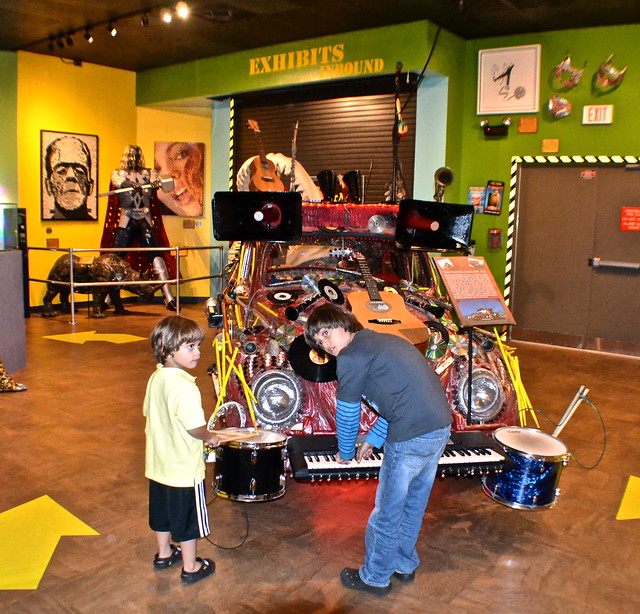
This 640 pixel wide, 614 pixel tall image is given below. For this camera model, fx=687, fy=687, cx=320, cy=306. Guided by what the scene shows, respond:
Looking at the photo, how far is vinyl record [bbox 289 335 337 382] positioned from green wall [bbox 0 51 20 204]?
8.61m

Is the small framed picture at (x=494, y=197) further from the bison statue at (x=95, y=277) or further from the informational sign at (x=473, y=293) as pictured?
the bison statue at (x=95, y=277)

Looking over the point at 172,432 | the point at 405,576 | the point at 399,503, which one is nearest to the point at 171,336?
the point at 172,432

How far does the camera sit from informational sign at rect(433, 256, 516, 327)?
439cm

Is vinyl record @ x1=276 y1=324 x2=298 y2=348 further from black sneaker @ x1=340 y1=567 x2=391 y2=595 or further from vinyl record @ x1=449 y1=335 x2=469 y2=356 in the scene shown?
black sneaker @ x1=340 y1=567 x2=391 y2=595

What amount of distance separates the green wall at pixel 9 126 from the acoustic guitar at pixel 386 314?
27.7 ft

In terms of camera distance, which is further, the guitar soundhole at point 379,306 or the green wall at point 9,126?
the green wall at point 9,126

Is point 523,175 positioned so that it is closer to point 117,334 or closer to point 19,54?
point 117,334

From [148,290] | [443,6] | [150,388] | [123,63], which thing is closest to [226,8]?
[443,6]

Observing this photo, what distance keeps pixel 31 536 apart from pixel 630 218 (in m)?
7.87

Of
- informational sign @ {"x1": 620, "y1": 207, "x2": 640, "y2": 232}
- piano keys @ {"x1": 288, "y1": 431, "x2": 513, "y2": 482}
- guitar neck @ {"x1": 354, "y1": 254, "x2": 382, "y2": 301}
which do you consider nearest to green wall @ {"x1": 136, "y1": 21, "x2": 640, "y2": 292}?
informational sign @ {"x1": 620, "y1": 207, "x2": 640, "y2": 232}

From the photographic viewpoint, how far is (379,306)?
4375 mm

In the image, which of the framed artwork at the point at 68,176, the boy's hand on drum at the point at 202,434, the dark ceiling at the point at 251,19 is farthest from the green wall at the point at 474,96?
the boy's hand on drum at the point at 202,434

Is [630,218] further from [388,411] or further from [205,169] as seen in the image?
[205,169]

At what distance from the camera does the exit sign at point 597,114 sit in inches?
338
